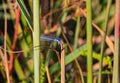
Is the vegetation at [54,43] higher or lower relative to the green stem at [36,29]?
lower

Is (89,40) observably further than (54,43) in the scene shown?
No

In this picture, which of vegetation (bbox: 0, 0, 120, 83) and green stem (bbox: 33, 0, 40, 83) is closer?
green stem (bbox: 33, 0, 40, 83)

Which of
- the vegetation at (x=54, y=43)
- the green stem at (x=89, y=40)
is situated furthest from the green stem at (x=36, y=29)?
the vegetation at (x=54, y=43)

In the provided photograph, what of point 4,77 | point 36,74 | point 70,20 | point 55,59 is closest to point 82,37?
point 70,20

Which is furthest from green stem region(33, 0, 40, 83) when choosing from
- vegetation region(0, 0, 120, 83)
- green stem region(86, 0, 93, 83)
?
vegetation region(0, 0, 120, 83)

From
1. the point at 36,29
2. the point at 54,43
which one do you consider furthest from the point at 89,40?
the point at 54,43

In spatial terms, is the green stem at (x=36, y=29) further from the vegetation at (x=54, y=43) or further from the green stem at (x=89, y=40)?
the vegetation at (x=54, y=43)

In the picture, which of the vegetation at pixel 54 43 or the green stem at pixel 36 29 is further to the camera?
the vegetation at pixel 54 43

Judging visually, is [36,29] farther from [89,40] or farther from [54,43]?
[54,43]

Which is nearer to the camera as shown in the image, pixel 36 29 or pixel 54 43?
pixel 36 29

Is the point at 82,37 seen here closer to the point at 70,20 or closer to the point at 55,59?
the point at 70,20

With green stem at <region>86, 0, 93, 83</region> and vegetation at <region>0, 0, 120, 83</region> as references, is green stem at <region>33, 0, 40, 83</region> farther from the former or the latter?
vegetation at <region>0, 0, 120, 83</region>

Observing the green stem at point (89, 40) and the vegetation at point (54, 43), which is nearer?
the green stem at point (89, 40)
